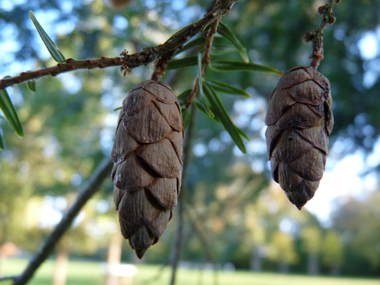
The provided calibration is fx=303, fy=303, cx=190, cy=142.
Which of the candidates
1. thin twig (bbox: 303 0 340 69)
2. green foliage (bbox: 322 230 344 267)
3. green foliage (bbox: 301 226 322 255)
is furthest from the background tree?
thin twig (bbox: 303 0 340 69)


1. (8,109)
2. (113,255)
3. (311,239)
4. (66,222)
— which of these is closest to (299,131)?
(8,109)

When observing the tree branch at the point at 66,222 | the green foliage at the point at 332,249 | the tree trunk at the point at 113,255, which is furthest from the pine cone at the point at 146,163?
the green foliage at the point at 332,249

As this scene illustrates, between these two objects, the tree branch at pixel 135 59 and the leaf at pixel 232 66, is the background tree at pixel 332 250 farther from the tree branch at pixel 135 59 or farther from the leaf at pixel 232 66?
the tree branch at pixel 135 59

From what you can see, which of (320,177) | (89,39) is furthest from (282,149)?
(89,39)

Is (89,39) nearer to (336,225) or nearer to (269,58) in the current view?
A: (269,58)

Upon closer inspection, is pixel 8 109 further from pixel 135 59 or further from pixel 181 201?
pixel 181 201
